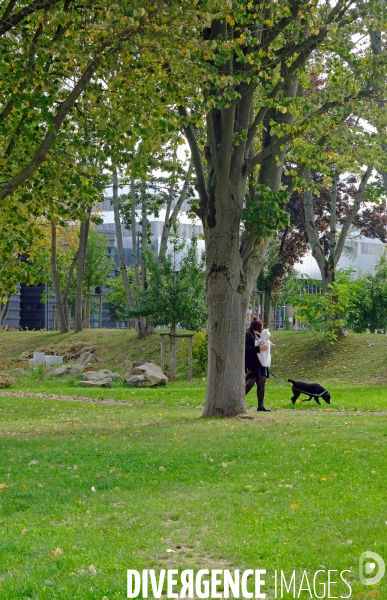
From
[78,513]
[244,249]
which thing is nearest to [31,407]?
[244,249]

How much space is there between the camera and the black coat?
17.1 metres

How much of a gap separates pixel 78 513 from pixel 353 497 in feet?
8.98

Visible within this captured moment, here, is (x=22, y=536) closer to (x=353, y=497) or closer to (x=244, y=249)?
(x=353, y=497)

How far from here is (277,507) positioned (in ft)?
25.7

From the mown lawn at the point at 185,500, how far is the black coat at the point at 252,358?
201cm

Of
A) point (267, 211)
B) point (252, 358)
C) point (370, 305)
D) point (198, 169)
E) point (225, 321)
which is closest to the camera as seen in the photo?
point (267, 211)

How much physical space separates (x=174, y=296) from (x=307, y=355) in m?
5.34

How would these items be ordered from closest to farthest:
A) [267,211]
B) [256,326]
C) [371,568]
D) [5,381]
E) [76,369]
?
[371,568] < [267,211] < [256,326] < [5,381] < [76,369]

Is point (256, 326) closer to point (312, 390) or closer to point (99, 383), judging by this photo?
point (312, 390)

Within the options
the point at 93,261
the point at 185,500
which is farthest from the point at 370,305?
the point at 185,500

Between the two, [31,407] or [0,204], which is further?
[31,407]

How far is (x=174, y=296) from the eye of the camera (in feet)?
91.8

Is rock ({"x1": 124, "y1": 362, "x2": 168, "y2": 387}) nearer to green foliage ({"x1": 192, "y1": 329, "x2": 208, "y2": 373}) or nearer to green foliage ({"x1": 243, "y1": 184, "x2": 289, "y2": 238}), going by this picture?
green foliage ({"x1": 192, "y1": 329, "x2": 208, "y2": 373})

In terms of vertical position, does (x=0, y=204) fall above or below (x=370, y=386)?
above
